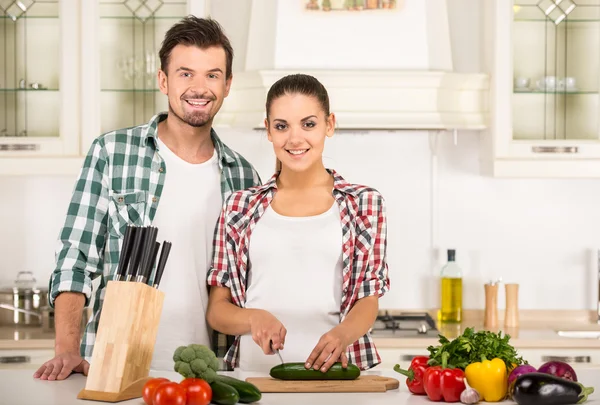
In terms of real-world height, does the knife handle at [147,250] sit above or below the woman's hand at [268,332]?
above

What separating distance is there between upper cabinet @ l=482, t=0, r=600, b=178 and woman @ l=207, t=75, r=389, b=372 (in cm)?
166

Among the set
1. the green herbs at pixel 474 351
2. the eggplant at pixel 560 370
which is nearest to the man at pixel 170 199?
the green herbs at pixel 474 351

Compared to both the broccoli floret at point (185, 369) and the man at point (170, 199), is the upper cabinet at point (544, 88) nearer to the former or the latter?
the man at point (170, 199)

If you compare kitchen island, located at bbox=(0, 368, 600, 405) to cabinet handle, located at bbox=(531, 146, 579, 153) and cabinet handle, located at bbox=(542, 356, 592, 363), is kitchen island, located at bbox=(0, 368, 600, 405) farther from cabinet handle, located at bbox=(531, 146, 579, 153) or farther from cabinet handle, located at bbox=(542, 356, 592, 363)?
cabinet handle, located at bbox=(531, 146, 579, 153)

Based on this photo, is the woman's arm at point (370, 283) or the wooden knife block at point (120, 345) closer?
the wooden knife block at point (120, 345)

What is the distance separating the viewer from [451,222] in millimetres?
3910

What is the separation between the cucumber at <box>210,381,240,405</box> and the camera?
5.23ft

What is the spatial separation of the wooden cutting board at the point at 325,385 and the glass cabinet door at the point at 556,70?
202cm

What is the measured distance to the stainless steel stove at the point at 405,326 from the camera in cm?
345

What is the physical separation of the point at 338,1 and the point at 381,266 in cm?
174

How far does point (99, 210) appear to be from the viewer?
2156 millimetres

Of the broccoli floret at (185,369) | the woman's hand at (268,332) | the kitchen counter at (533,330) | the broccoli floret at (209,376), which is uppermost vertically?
the woman's hand at (268,332)

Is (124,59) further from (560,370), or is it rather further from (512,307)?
(560,370)

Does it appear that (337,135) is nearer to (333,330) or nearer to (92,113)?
(92,113)
